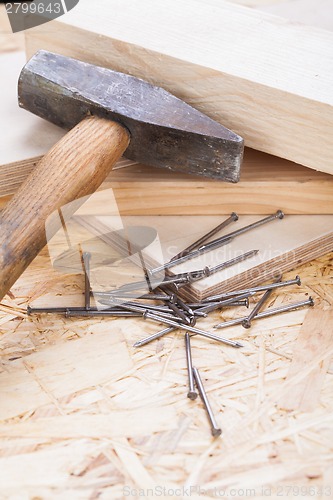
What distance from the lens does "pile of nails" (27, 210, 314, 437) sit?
7.06 feet

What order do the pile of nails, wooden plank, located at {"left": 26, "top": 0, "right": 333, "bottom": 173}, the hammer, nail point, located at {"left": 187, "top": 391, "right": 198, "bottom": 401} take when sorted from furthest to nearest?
wooden plank, located at {"left": 26, "top": 0, "right": 333, "bottom": 173} < the pile of nails < the hammer < nail point, located at {"left": 187, "top": 391, "right": 198, "bottom": 401}

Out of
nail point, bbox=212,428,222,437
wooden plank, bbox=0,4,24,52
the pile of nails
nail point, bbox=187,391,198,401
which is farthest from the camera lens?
wooden plank, bbox=0,4,24,52

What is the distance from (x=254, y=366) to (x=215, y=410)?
0.22 metres

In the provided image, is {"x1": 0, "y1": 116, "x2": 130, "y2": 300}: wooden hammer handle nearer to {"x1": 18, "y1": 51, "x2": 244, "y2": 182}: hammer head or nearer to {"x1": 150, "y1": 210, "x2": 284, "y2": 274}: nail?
{"x1": 18, "y1": 51, "x2": 244, "y2": 182}: hammer head

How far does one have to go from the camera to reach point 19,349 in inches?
81.3

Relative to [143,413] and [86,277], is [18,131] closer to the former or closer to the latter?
[86,277]

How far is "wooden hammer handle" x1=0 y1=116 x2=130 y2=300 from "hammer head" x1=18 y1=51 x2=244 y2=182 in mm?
63

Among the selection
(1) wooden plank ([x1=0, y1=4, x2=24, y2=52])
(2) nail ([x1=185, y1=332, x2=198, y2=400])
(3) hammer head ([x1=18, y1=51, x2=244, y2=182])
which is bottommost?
(2) nail ([x1=185, y1=332, x2=198, y2=400])

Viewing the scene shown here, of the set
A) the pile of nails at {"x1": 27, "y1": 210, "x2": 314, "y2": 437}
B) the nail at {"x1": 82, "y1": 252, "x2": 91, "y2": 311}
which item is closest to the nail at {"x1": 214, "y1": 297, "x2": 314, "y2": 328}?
the pile of nails at {"x1": 27, "y1": 210, "x2": 314, "y2": 437}

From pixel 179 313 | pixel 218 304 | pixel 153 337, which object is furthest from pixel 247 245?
pixel 153 337

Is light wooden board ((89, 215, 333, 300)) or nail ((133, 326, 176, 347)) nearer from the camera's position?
nail ((133, 326, 176, 347))

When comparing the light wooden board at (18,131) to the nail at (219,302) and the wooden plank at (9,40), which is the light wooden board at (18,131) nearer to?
the wooden plank at (9,40)

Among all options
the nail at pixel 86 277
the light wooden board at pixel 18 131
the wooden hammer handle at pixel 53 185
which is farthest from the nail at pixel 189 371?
the light wooden board at pixel 18 131

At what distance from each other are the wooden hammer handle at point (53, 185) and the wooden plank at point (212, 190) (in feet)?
0.76
